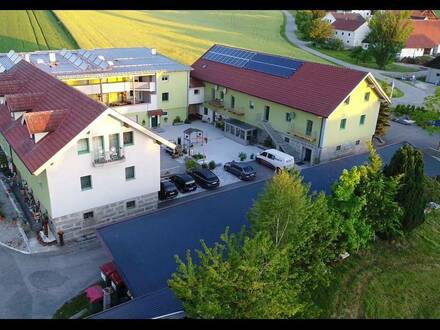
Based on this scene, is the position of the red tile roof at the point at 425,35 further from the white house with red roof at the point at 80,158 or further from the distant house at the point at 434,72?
the white house with red roof at the point at 80,158

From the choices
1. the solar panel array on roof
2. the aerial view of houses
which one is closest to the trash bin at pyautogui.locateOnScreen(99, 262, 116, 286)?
the aerial view of houses

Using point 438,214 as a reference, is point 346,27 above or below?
above

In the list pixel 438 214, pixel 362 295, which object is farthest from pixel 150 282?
pixel 438 214

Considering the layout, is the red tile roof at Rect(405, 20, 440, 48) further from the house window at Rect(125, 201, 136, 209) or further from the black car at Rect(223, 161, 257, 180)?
the house window at Rect(125, 201, 136, 209)

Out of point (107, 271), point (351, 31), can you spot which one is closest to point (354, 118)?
point (107, 271)

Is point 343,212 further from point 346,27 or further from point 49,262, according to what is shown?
point 346,27

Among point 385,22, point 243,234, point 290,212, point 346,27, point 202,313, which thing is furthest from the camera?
point 346,27

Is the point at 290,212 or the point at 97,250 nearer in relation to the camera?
the point at 290,212
